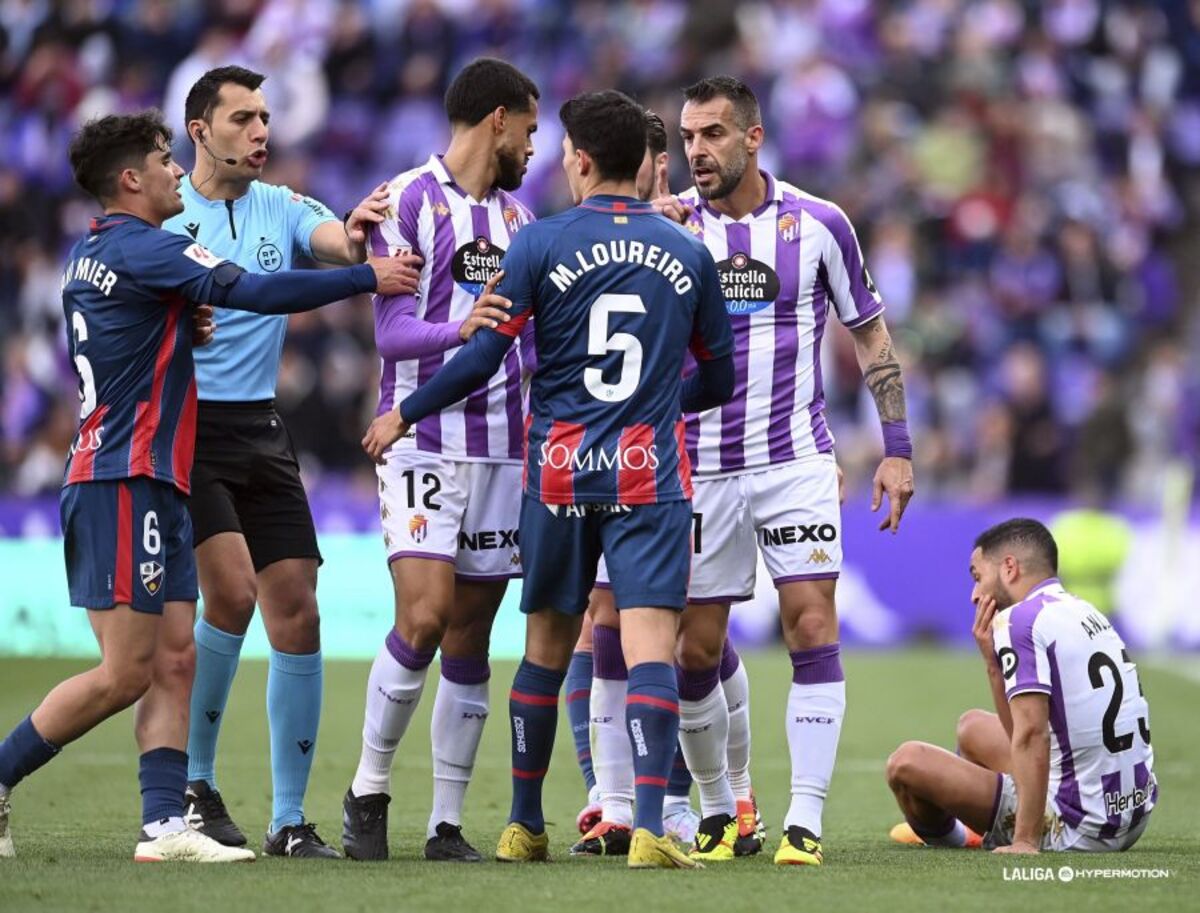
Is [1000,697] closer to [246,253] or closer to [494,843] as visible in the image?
[494,843]

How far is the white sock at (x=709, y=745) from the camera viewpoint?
7273 millimetres

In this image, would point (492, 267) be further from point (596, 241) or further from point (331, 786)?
point (331, 786)

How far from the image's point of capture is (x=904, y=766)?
7648 mm

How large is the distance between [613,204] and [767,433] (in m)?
1.25

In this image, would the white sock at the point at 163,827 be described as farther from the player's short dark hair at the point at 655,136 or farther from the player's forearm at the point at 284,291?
the player's short dark hair at the point at 655,136

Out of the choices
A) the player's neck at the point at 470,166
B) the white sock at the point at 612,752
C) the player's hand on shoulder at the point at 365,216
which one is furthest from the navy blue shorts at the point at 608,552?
the player's neck at the point at 470,166

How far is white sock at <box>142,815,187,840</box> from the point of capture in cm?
645

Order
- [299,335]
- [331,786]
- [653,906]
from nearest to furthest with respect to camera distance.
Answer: [653,906], [331,786], [299,335]

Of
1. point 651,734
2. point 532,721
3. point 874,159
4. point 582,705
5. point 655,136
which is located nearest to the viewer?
point 651,734

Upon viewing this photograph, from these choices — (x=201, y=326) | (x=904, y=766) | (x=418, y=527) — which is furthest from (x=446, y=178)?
(x=904, y=766)

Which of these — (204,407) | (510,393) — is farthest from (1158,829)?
(204,407)

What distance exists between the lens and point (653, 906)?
543 cm

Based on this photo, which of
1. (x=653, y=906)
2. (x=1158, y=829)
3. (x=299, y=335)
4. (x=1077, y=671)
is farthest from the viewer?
(x=299, y=335)

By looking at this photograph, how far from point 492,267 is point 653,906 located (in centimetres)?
252
